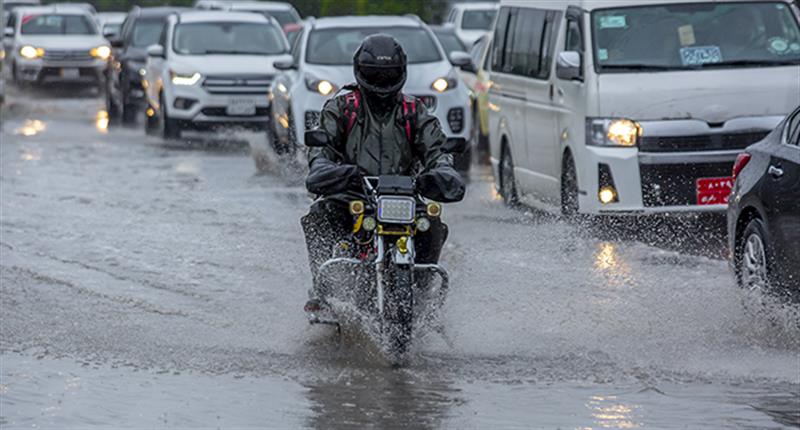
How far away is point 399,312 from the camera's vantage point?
30.2ft

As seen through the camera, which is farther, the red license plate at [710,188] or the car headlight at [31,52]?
the car headlight at [31,52]

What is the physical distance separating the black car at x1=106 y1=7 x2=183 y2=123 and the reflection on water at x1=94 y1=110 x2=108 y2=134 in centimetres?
22

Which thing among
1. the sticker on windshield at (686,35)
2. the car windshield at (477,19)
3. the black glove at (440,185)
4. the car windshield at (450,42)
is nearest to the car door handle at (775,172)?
the black glove at (440,185)

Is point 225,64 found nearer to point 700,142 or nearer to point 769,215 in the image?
point 700,142

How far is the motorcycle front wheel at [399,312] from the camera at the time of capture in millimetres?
9188

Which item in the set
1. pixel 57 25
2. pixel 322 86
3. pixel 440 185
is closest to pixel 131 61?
pixel 57 25

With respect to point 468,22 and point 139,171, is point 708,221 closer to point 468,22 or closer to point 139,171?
point 139,171

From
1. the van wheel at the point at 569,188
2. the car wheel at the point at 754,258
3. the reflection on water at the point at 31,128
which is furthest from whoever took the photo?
the reflection on water at the point at 31,128

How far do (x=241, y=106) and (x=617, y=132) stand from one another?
39.1 ft

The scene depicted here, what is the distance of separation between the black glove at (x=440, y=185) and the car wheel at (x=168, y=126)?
689 inches

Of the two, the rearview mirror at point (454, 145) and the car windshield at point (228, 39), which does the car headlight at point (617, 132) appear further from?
the car windshield at point (228, 39)

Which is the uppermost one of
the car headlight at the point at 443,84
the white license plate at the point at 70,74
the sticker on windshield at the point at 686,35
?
the sticker on windshield at the point at 686,35

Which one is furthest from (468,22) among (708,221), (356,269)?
(356,269)

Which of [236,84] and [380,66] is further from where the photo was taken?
[236,84]
